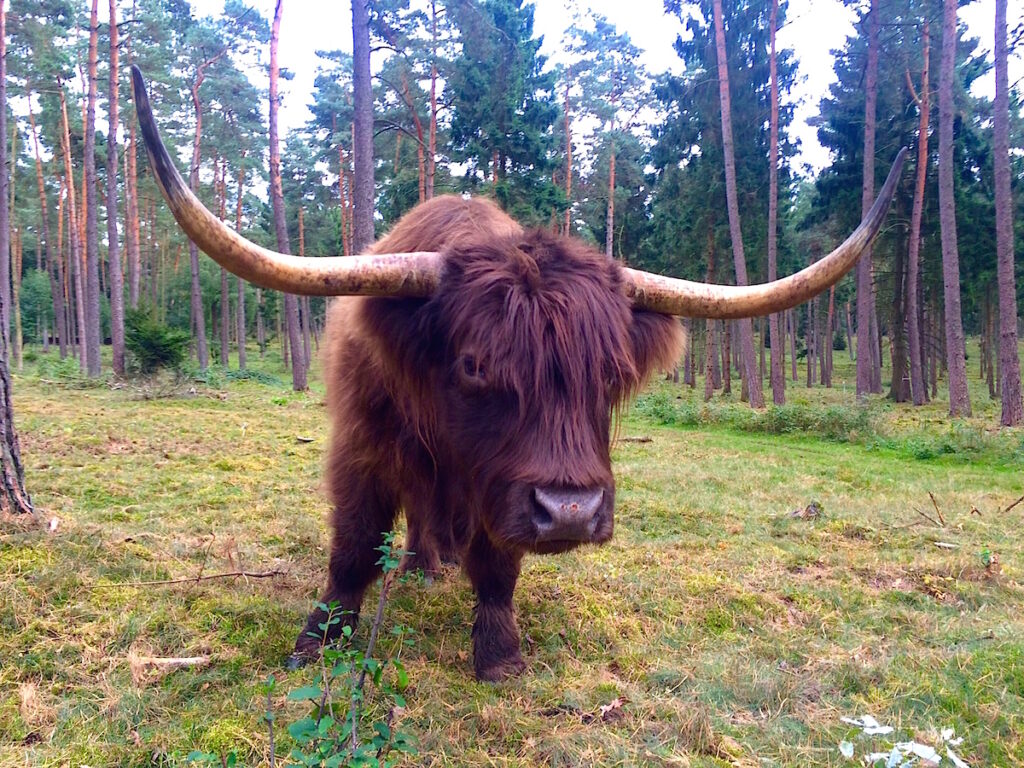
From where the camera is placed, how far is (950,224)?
52.9 ft

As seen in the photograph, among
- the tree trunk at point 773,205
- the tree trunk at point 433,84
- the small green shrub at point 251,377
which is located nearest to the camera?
the tree trunk at point 773,205

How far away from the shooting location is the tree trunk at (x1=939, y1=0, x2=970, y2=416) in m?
15.3

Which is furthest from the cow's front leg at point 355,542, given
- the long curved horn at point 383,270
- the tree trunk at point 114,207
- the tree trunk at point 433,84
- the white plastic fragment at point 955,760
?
the tree trunk at point 114,207

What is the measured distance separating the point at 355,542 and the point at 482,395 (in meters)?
1.30

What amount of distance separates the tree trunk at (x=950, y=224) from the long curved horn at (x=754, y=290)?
48.9ft

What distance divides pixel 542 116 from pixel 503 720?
2157 centimetres

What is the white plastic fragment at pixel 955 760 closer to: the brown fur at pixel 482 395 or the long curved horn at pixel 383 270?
the brown fur at pixel 482 395

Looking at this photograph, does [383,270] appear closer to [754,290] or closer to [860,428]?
[754,290]

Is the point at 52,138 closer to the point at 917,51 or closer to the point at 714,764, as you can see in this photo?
the point at 917,51

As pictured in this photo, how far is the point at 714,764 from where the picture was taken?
243cm

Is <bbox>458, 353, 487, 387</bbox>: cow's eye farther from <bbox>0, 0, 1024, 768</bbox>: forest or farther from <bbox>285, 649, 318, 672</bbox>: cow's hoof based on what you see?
<bbox>285, 649, 318, 672</bbox>: cow's hoof

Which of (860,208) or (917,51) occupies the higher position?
(917,51)

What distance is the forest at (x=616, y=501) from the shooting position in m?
2.63

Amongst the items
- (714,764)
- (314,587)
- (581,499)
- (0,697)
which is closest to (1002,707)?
(714,764)
